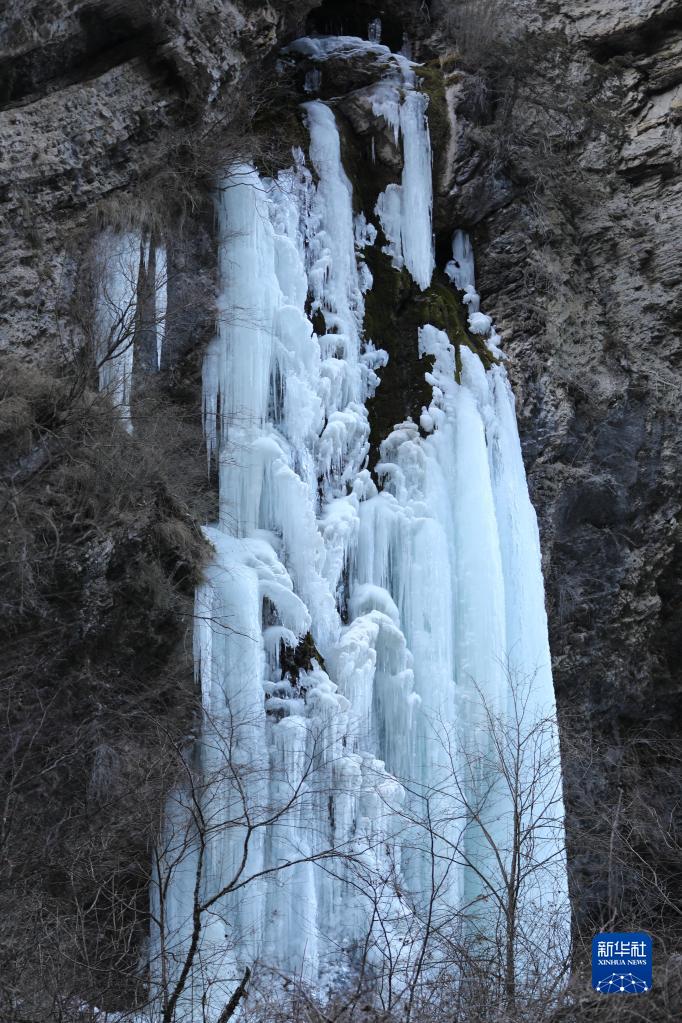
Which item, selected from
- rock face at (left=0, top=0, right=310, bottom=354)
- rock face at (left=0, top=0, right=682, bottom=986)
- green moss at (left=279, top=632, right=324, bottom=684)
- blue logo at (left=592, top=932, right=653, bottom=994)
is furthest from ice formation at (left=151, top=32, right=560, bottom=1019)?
blue logo at (left=592, top=932, right=653, bottom=994)

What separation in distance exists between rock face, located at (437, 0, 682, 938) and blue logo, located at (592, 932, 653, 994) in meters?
7.12

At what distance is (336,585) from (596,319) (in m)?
4.52

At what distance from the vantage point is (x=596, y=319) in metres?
14.0

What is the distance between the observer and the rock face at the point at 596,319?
13.7 metres

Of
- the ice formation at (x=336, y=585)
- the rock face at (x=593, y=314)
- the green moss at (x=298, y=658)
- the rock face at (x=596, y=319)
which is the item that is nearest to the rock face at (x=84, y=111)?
the ice formation at (x=336, y=585)

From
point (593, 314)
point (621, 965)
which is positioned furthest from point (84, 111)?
point (621, 965)

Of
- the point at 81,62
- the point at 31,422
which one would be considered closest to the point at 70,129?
the point at 81,62

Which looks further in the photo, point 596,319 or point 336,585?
point 596,319

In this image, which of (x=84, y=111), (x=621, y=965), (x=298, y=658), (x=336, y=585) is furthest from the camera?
(x=336, y=585)

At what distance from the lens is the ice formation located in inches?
377

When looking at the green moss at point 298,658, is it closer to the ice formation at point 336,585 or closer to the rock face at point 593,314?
the ice formation at point 336,585

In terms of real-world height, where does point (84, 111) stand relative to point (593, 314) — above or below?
below

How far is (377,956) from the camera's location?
404 inches

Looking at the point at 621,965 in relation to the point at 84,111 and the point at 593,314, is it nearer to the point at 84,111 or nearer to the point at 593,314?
the point at 84,111
